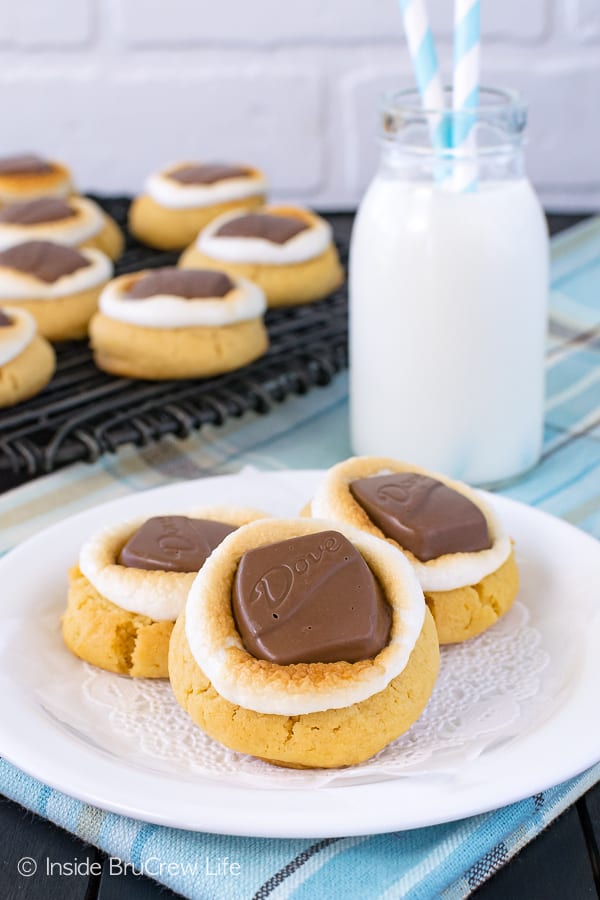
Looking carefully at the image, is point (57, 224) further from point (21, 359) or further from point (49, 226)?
point (21, 359)

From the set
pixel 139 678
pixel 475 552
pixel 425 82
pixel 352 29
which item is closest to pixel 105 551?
pixel 139 678

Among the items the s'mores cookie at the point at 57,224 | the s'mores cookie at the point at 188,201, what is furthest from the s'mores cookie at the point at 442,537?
the s'mores cookie at the point at 188,201

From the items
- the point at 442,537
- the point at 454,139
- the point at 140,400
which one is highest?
the point at 454,139

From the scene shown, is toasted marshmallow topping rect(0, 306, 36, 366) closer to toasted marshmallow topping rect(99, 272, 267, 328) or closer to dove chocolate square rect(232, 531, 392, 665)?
toasted marshmallow topping rect(99, 272, 267, 328)

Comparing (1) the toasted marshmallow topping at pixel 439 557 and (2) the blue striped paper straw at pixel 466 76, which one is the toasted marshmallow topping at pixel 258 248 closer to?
(2) the blue striped paper straw at pixel 466 76

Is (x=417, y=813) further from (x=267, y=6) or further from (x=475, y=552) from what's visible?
(x=267, y=6)

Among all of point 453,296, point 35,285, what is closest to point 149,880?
point 453,296
